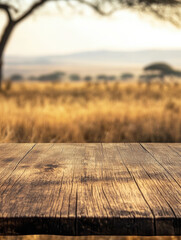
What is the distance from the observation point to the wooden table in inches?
51.1

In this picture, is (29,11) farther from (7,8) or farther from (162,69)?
(162,69)

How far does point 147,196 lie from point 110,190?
0.17m

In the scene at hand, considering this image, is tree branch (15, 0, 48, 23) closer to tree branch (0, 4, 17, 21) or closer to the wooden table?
tree branch (0, 4, 17, 21)

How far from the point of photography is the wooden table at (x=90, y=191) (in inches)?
51.1

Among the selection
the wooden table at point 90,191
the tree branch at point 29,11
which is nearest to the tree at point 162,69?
the tree branch at point 29,11

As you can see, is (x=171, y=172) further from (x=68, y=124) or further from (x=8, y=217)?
(x=68, y=124)

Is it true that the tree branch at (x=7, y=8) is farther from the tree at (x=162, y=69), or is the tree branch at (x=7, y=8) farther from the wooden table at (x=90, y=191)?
the tree at (x=162, y=69)

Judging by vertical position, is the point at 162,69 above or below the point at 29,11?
below

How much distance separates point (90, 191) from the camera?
5.12 feet

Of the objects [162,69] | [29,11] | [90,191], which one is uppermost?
[29,11]

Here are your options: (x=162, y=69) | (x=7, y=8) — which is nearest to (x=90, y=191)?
(x=7, y=8)

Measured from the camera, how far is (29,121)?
5852 mm

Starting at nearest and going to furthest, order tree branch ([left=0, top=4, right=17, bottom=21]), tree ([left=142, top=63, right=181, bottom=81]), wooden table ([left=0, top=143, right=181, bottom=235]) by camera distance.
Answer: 1. wooden table ([left=0, top=143, right=181, bottom=235])
2. tree branch ([left=0, top=4, right=17, bottom=21])
3. tree ([left=142, top=63, right=181, bottom=81])

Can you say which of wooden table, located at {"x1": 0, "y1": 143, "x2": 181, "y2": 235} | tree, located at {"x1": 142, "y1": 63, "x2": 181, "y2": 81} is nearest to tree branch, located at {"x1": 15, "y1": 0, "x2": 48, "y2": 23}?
wooden table, located at {"x1": 0, "y1": 143, "x2": 181, "y2": 235}
